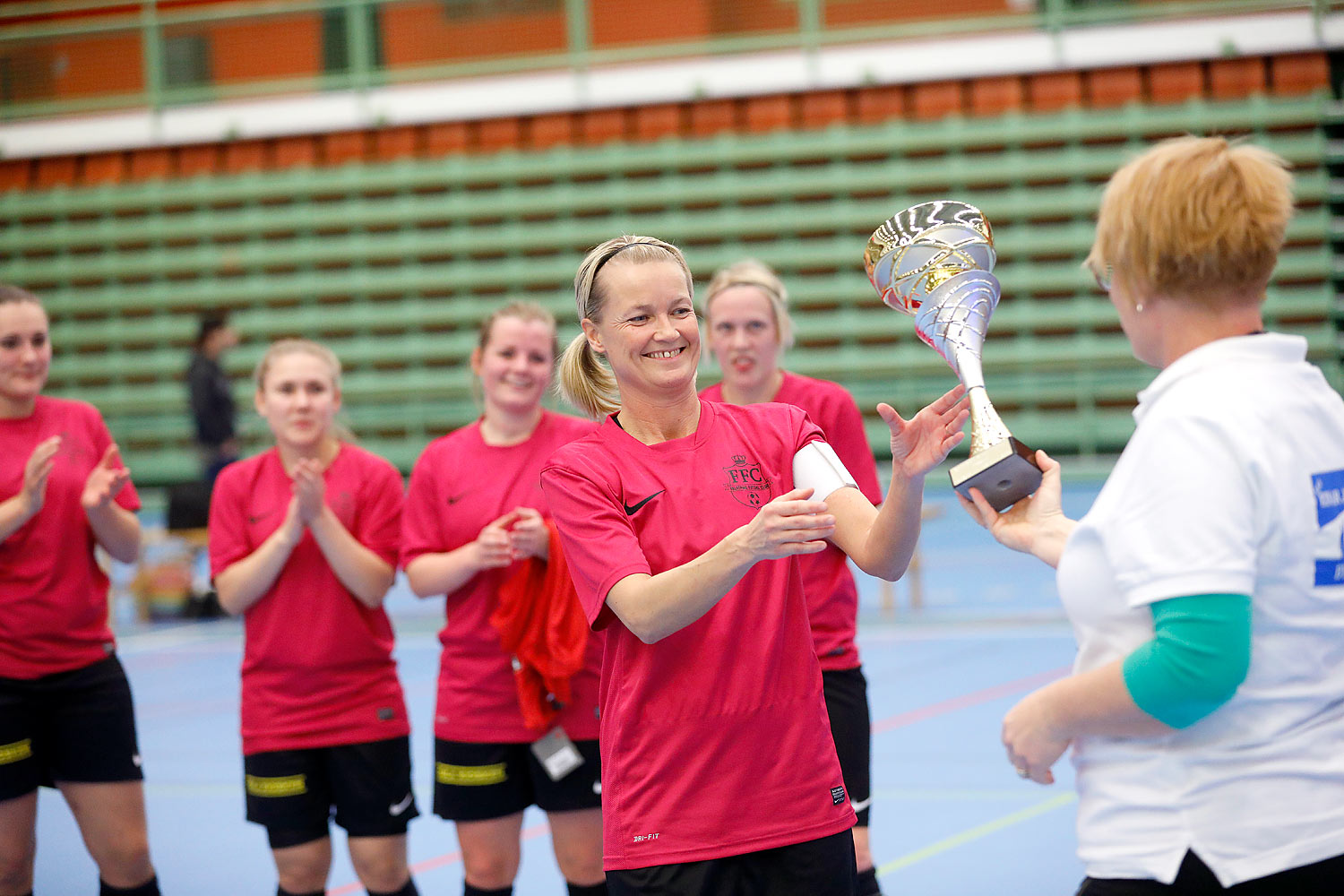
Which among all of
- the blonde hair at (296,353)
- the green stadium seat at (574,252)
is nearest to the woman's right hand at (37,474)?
the blonde hair at (296,353)

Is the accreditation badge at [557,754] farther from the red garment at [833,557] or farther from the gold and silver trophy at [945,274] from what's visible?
the gold and silver trophy at [945,274]

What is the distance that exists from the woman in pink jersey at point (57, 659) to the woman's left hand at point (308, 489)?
1.77 ft

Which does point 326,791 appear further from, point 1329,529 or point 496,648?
point 1329,529

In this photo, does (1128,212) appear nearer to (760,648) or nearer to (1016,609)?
(760,648)

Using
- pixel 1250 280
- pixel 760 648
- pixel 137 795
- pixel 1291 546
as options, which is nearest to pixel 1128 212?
pixel 1250 280

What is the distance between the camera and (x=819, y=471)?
6.93 ft

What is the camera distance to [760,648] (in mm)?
1992

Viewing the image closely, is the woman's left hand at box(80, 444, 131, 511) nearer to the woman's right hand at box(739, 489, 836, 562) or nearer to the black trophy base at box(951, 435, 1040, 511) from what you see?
the woman's right hand at box(739, 489, 836, 562)

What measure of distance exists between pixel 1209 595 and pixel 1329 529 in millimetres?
209

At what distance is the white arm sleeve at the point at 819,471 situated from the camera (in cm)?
210

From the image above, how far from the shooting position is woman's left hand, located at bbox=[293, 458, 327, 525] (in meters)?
3.08

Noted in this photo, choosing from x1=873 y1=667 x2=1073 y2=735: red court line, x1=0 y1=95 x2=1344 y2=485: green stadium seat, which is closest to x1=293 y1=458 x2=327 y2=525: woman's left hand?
x1=873 y1=667 x2=1073 y2=735: red court line

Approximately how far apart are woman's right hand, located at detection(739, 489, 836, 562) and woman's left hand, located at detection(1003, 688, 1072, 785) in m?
0.35

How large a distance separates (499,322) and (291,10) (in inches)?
411
